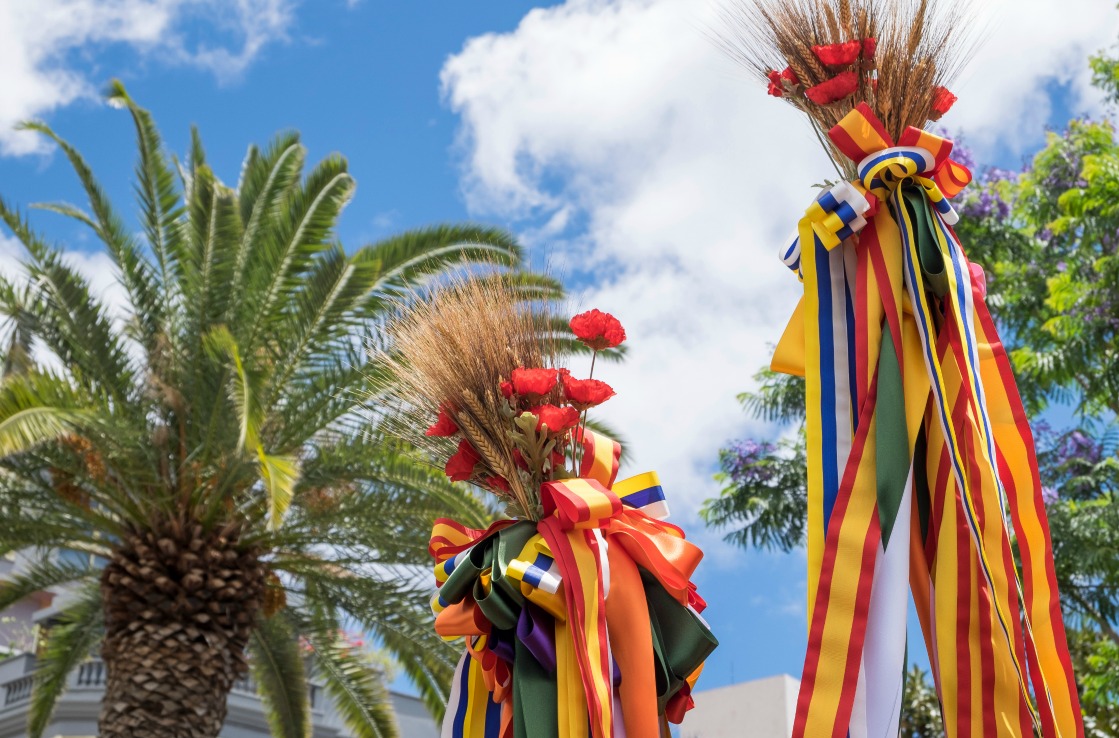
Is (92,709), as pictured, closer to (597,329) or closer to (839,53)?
(597,329)

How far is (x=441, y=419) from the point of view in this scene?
4230mm

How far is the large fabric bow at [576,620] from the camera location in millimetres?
3801

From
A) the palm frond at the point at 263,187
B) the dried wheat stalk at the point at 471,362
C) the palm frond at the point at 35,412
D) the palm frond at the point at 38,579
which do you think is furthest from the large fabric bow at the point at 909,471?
the palm frond at the point at 38,579

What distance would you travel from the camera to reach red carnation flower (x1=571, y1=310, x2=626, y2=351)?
4.29 meters

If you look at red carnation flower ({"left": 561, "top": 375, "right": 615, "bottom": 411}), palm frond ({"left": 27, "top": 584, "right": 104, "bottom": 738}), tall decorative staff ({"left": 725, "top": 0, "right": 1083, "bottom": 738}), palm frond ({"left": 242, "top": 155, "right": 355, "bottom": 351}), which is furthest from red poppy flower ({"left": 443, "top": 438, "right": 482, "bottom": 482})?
palm frond ({"left": 27, "top": 584, "right": 104, "bottom": 738})

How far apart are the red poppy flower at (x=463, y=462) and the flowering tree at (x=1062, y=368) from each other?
9.93m

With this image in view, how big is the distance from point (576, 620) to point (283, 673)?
353 inches

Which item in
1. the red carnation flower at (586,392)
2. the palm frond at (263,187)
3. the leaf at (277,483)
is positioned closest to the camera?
the red carnation flower at (586,392)

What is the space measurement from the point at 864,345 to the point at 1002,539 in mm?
578

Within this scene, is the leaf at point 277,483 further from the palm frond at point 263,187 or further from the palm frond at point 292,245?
the palm frond at point 263,187

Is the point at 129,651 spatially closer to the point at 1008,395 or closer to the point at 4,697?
the point at 1008,395

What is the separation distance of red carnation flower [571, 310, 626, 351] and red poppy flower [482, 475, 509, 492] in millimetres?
512

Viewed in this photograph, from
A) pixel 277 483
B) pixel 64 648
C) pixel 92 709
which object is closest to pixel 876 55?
pixel 277 483

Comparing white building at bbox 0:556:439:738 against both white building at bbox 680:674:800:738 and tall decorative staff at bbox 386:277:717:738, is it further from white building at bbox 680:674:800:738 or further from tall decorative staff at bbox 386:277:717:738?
tall decorative staff at bbox 386:277:717:738
